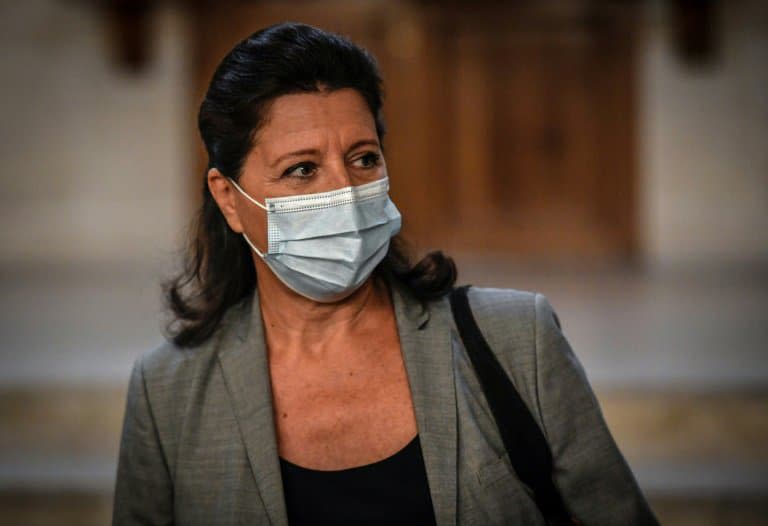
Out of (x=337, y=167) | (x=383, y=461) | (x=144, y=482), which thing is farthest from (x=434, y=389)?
(x=144, y=482)

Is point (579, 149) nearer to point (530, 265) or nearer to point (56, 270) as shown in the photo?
point (530, 265)

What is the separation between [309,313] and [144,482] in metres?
0.42

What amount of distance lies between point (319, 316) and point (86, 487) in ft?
7.26

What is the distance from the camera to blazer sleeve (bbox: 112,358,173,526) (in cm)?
186

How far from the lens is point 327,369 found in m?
1.95

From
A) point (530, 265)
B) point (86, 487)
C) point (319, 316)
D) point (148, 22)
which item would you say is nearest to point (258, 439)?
point (319, 316)

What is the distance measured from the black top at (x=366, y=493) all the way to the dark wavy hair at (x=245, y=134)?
1.09 ft

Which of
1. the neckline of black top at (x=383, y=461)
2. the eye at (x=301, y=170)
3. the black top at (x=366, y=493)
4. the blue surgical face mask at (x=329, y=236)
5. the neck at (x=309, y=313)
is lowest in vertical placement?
the black top at (x=366, y=493)

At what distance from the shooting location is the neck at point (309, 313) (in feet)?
6.51

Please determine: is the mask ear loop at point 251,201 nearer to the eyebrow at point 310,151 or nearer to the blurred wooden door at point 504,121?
the eyebrow at point 310,151

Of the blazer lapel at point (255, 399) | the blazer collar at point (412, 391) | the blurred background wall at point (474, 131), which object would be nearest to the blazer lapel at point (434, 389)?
the blazer collar at point (412, 391)

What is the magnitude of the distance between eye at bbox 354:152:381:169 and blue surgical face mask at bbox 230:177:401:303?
0.03m

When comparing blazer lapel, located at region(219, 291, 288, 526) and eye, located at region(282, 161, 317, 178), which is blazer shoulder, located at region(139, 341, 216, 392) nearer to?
blazer lapel, located at region(219, 291, 288, 526)

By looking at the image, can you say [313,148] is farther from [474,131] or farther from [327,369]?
[474,131]
